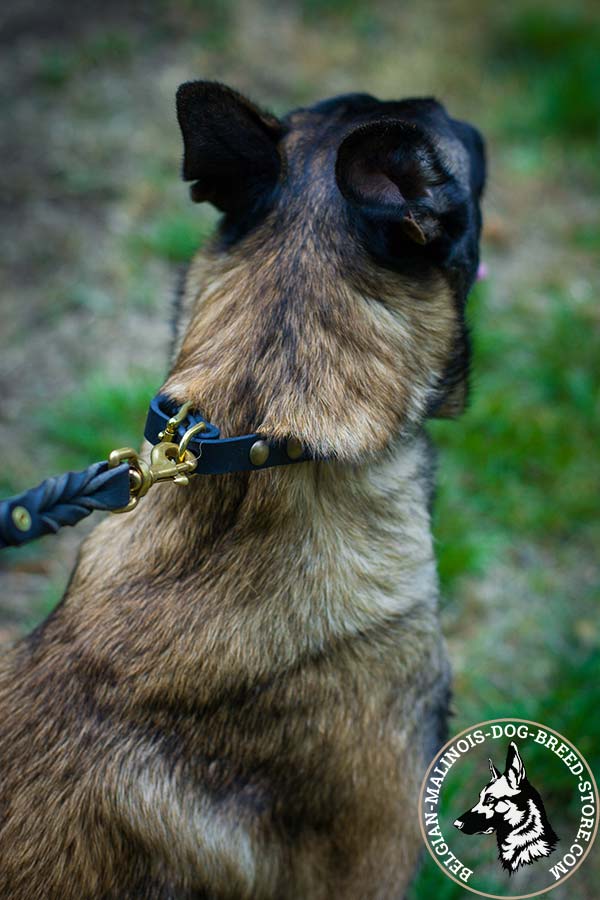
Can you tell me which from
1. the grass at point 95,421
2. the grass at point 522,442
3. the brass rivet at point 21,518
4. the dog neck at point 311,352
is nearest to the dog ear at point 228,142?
the dog neck at point 311,352

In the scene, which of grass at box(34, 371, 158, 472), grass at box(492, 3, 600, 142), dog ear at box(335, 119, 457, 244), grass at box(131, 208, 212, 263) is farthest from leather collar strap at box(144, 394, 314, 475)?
grass at box(492, 3, 600, 142)

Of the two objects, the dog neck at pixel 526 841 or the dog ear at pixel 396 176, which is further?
the dog neck at pixel 526 841

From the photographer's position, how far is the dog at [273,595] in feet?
5.68

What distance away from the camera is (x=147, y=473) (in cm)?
164

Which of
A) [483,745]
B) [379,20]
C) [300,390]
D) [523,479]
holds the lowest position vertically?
[483,745]

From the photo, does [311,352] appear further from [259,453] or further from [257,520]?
[257,520]

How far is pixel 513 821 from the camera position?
2.35 meters

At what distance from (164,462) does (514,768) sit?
1.57m

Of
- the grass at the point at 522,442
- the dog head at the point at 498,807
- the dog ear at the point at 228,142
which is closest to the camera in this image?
the dog ear at the point at 228,142

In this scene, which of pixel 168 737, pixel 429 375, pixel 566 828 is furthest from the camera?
pixel 566 828

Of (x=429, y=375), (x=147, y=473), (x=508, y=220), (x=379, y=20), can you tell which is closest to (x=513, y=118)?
(x=508, y=220)

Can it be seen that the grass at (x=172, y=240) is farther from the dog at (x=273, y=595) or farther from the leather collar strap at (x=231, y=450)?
the leather collar strap at (x=231, y=450)

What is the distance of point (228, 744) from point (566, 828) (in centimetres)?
131

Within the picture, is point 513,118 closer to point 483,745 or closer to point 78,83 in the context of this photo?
point 78,83
